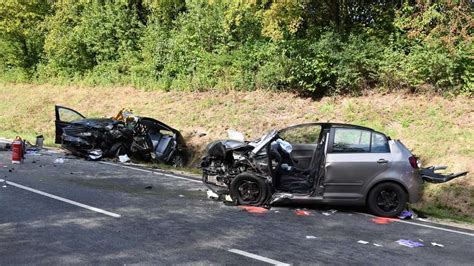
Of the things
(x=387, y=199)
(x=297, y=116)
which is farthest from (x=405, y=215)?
(x=297, y=116)

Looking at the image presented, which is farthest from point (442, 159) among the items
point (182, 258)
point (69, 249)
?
point (69, 249)

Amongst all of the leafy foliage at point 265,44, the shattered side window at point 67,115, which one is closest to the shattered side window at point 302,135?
the leafy foliage at point 265,44

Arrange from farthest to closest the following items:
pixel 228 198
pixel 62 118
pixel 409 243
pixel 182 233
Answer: pixel 62 118, pixel 228 198, pixel 409 243, pixel 182 233

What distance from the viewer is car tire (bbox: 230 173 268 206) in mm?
8492

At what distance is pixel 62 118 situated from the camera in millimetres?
16359

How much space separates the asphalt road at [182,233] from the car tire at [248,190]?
28 centimetres

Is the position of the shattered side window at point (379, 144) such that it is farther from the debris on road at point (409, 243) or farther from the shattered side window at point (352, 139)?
the debris on road at point (409, 243)

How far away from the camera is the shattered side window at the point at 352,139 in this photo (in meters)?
8.59

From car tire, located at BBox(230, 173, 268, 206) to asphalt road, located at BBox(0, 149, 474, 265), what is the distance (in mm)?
278

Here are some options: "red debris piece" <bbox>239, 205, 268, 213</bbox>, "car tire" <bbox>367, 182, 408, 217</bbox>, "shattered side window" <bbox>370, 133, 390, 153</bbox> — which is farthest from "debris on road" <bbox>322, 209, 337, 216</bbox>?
"shattered side window" <bbox>370, 133, 390, 153</bbox>

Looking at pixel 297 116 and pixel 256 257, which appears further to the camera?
pixel 297 116

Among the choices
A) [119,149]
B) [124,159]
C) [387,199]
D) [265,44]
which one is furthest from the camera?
[265,44]

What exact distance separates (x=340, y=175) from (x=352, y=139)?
0.75 meters

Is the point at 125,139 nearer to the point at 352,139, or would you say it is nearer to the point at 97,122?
the point at 97,122
